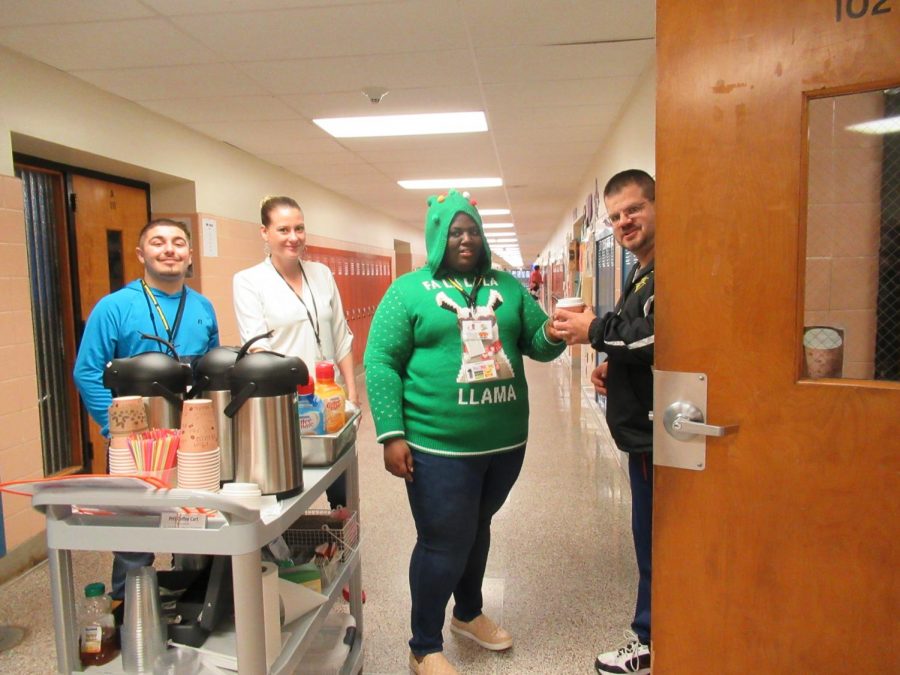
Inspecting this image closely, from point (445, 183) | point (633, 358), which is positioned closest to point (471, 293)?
point (633, 358)

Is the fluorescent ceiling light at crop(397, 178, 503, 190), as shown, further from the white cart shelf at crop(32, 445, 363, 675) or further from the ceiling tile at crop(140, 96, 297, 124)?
the white cart shelf at crop(32, 445, 363, 675)

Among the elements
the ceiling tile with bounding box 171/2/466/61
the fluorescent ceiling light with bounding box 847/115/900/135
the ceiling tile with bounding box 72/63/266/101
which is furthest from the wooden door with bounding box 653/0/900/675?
the ceiling tile with bounding box 72/63/266/101

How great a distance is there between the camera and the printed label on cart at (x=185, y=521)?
109cm

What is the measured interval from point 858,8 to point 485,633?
6.59ft

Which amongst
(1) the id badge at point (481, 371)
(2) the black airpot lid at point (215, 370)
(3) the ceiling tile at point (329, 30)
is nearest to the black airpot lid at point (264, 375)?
(2) the black airpot lid at point (215, 370)

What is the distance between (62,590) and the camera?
3.68 ft

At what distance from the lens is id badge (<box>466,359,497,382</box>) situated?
1.70 m

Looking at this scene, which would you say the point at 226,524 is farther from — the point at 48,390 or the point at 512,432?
the point at 48,390

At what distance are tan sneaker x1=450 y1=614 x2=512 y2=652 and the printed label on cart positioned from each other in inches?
52.0

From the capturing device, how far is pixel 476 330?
5.64 ft

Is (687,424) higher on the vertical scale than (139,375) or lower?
lower

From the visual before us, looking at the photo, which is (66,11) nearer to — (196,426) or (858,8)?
(196,426)

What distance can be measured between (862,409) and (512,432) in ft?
3.05

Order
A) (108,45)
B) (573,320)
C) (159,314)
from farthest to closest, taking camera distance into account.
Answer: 1. (108,45)
2. (159,314)
3. (573,320)
